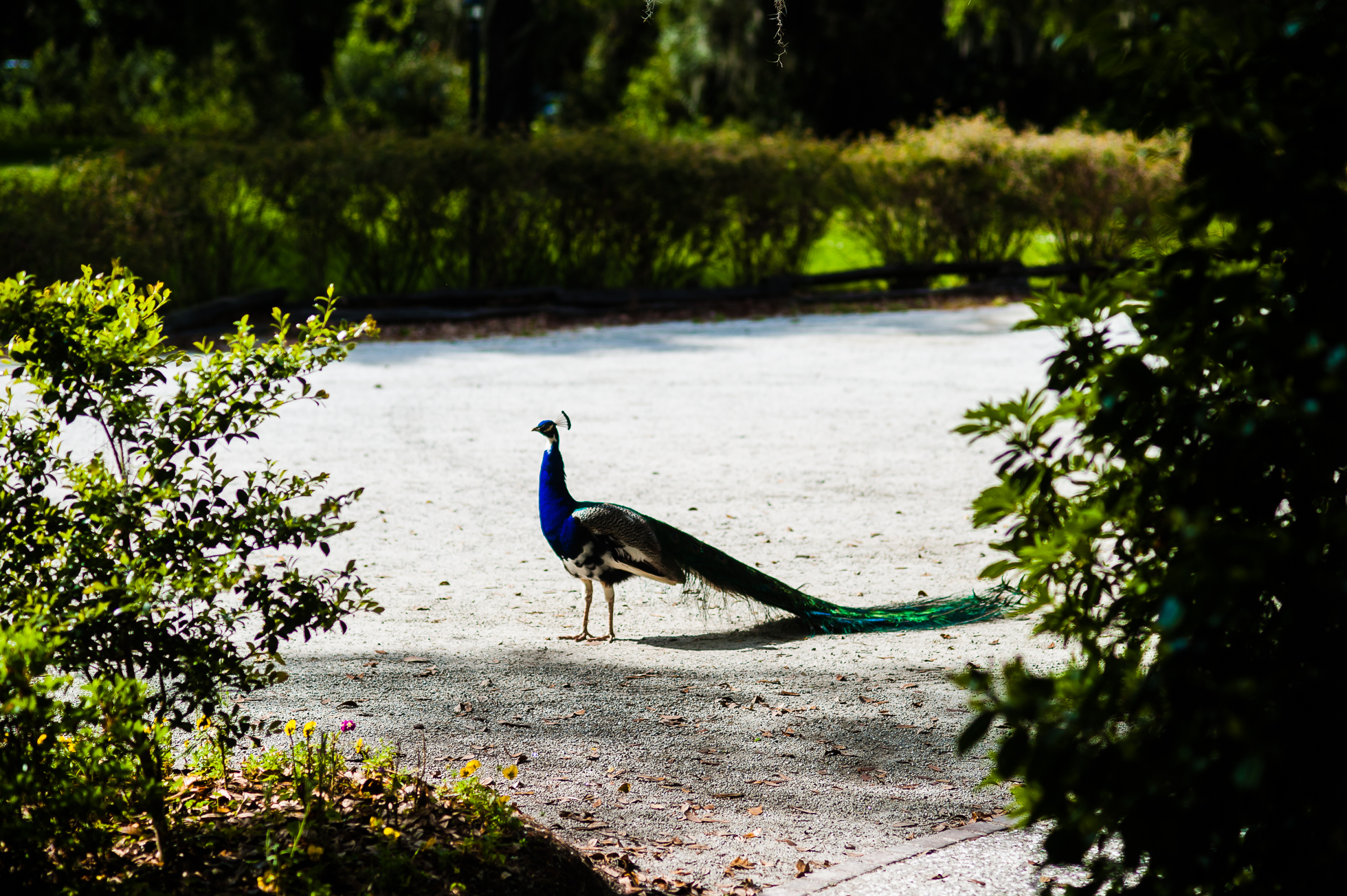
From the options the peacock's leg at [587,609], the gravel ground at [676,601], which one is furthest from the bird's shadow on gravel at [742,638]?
the peacock's leg at [587,609]

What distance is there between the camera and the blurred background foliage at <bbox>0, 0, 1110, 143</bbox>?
84.8 feet

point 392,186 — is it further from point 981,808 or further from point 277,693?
point 981,808

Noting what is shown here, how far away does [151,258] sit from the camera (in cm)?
1309

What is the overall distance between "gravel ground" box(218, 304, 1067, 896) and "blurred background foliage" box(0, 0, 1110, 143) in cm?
1189

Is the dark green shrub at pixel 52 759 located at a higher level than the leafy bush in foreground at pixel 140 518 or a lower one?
lower

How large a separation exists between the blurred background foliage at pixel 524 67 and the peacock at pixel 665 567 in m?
16.8

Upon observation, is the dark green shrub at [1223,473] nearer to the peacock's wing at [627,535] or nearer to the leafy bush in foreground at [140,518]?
the leafy bush in foreground at [140,518]

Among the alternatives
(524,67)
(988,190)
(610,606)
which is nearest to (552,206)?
(988,190)

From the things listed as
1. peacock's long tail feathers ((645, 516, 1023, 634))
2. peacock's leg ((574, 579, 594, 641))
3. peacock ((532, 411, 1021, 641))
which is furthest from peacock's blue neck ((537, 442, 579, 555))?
peacock's long tail feathers ((645, 516, 1023, 634))

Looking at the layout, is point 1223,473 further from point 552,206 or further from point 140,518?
point 552,206

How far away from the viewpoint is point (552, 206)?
15.0 metres

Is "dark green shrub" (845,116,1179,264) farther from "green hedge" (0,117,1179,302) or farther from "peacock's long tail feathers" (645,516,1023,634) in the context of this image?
"peacock's long tail feathers" (645,516,1023,634)

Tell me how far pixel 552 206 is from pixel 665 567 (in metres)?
10.3

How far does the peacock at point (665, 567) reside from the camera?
210 inches
